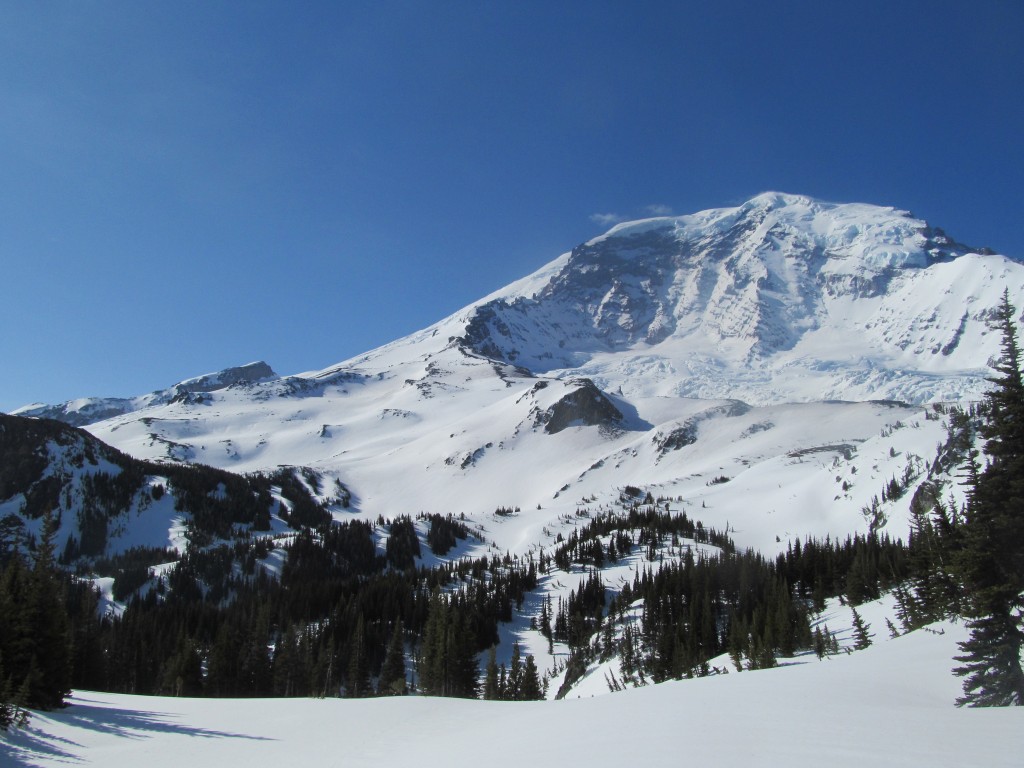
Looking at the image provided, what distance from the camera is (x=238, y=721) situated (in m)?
26.0

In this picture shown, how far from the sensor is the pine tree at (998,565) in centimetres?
2073

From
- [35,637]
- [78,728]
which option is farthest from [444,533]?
[78,728]

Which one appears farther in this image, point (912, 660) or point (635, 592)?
point (635, 592)

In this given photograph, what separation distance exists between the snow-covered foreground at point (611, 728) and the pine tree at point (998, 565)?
1666 mm

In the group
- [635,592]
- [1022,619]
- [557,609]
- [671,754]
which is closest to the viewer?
[671,754]

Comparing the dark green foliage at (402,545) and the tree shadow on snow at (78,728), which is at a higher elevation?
the dark green foliage at (402,545)

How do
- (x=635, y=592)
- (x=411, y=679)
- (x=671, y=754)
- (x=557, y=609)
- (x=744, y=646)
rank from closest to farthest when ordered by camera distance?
(x=671, y=754) → (x=744, y=646) → (x=411, y=679) → (x=635, y=592) → (x=557, y=609)

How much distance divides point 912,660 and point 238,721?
1104 inches

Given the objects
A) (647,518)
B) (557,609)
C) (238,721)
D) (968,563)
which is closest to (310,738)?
(238,721)

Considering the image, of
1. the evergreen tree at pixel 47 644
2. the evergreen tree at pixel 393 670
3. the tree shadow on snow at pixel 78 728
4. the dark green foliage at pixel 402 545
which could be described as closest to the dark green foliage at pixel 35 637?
the evergreen tree at pixel 47 644

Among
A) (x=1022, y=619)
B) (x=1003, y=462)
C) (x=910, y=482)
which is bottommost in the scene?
(x=1022, y=619)

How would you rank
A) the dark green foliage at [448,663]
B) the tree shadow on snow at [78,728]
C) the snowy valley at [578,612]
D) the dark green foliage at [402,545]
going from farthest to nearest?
the dark green foliage at [402,545], the dark green foliage at [448,663], the tree shadow on snow at [78,728], the snowy valley at [578,612]

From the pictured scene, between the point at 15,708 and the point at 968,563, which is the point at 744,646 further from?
the point at 15,708

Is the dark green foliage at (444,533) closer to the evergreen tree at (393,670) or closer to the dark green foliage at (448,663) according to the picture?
the evergreen tree at (393,670)
